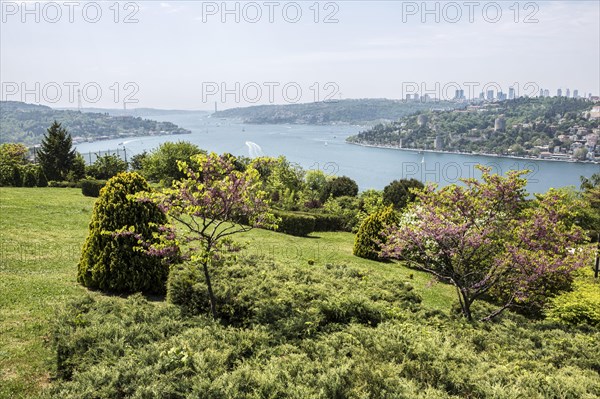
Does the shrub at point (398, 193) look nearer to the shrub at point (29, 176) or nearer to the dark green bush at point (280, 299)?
the shrub at point (29, 176)

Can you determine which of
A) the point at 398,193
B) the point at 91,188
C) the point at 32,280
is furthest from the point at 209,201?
the point at 398,193

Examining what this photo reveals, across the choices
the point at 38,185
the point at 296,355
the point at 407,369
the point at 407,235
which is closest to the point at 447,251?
the point at 407,235

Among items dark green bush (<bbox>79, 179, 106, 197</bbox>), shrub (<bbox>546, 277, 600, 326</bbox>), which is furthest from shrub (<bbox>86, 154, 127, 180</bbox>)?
shrub (<bbox>546, 277, 600, 326</bbox>)

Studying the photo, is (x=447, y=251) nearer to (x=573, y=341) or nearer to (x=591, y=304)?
(x=573, y=341)

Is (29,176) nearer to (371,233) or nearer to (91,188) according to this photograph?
(91,188)

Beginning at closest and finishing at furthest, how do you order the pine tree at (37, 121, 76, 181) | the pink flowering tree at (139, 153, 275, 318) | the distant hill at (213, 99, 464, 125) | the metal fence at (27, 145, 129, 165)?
the pink flowering tree at (139, 153, 275, 318)
the pine tree at (37, 121, 76, 181)
the metal fence at (27, 145, 129, 165)
the distant hill at (213, 99, 464, 125)

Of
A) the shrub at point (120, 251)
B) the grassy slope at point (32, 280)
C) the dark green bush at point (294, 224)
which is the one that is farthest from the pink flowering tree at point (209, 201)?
the dark green bush at point (294, 224)

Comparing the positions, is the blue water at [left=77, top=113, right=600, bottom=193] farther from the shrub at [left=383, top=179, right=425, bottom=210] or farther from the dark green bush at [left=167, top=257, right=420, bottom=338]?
the dark green bush at [left=167, top=257, right=420, bottom=338]
